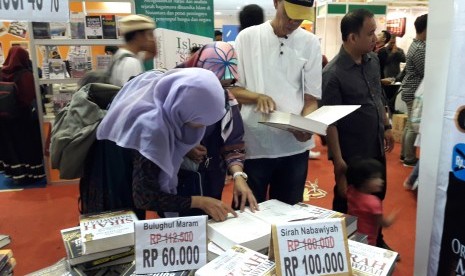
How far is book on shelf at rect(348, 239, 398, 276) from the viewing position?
987 millimetres

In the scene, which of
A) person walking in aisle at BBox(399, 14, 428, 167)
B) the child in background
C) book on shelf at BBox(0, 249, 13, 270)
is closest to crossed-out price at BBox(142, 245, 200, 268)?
book on shelf at BBox(0, 249, 13, 270)

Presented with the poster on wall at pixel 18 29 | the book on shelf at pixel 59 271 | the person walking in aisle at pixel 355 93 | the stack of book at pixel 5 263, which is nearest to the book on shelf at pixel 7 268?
the stack of book at pixel 5 263

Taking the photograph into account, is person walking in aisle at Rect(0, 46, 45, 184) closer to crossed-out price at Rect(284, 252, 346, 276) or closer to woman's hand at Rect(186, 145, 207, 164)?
woman's hand at Rect(186, 145, 207, 164)

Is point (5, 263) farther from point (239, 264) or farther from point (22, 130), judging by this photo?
point (22, 130)

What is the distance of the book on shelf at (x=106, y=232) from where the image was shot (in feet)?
3.65

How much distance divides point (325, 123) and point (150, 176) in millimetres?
731

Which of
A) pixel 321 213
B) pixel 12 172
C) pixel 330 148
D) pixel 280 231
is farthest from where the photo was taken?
pixel 12 172

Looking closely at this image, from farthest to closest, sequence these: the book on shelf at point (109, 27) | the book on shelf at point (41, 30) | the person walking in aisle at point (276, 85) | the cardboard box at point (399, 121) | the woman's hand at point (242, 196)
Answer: the cardboard box at point (399, 121) < the book on shelf at point (109, 27) < the book on shelf at point (41, 30) < the person walking in aisle at point (276, 85) < the woman's hand at point (242, 196)

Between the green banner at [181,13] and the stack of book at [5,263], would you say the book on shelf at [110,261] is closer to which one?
the stack of book at [5,263]

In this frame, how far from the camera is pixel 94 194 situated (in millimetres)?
1434

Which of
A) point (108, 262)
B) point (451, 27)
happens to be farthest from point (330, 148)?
point (108, 262)

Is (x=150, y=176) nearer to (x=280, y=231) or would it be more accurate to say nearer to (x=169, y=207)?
(x=169, y=207)

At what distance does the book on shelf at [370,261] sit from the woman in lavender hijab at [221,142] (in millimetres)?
457

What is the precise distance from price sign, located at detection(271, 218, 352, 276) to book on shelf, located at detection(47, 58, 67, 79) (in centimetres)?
374
